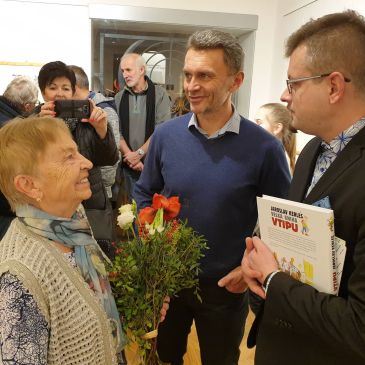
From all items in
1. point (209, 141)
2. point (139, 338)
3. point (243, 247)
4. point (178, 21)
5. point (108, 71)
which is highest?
point (178, 21)

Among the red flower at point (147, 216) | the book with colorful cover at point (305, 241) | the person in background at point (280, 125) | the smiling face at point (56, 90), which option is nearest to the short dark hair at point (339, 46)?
the book with colorful cover at point (305, 241)

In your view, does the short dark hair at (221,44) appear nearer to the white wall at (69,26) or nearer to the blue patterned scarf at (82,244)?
the blue patterned scarf at (82,244)

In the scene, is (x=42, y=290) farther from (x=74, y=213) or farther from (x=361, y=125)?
(x=361, y=125)

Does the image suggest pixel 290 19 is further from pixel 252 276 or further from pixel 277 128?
pixel 252 276

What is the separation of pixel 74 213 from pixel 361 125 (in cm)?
86

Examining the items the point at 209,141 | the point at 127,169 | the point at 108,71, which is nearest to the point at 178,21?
the point at 108,71

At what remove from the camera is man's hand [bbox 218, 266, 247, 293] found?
4.84 feet

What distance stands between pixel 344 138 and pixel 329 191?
0.52ft

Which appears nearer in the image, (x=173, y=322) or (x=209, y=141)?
(x=209, y=141)

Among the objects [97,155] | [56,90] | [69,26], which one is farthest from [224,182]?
[69,26]

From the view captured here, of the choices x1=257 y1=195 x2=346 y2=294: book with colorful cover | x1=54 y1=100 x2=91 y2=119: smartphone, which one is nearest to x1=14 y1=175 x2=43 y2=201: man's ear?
x1=257 y1=195 x2=346 y2=294: book with colorful cover

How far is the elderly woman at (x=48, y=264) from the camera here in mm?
882

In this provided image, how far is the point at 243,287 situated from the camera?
5.02 feet

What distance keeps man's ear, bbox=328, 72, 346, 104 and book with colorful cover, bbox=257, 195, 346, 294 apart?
298 millimetres
